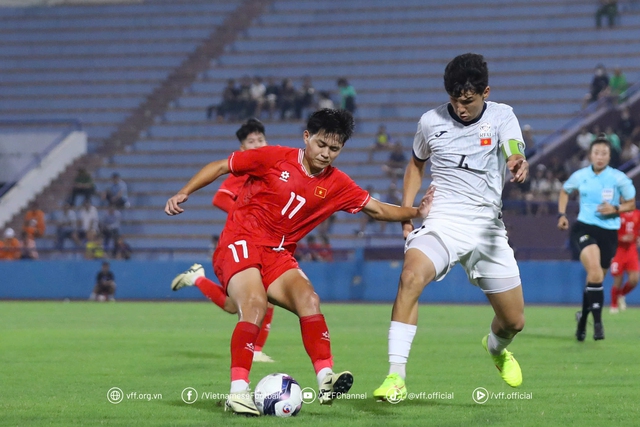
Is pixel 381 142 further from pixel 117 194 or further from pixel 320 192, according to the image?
pixel 320 192

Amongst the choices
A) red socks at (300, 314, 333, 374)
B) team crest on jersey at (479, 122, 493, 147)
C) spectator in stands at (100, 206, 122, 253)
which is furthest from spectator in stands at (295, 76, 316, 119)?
red socks at (300, 314, 333, 374)

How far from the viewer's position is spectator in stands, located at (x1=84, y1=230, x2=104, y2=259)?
25.9m

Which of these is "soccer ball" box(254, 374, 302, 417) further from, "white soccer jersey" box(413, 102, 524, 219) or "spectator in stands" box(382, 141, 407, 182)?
"spectator in stands" box(382, 141, 407, 182)

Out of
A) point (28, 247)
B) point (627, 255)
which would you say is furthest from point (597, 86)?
point (28, 247)

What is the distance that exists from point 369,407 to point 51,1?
1357 inches

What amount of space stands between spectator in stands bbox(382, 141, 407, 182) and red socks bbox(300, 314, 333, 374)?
21.4m

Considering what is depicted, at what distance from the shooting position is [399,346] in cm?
678

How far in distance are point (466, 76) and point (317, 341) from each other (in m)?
2.05

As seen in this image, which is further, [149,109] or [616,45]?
[149,109]

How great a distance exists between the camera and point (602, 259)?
12844 mm

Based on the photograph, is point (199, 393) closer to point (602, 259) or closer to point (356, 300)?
point (602, 259)

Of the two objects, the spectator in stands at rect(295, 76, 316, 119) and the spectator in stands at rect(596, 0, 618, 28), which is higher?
the spectator in stands at rect(596, 0, 618, 28)

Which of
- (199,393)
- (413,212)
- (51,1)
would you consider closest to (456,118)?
(413,212)

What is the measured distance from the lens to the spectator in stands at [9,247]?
26.5 m
